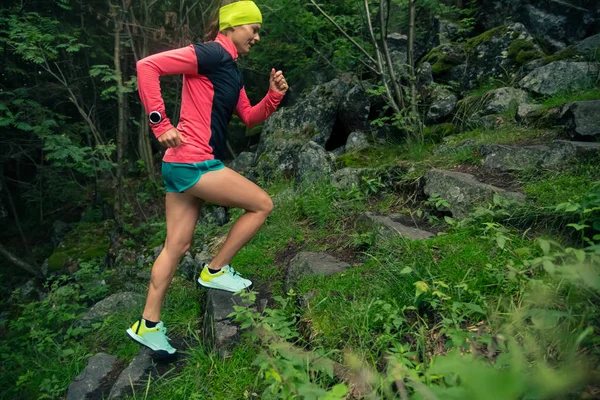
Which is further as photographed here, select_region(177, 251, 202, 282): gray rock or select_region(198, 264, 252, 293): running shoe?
select_region(177, 251, 202, 282): gray rock

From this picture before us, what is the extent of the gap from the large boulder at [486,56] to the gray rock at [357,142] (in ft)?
5.22

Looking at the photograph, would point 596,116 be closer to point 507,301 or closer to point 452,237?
point 452,237

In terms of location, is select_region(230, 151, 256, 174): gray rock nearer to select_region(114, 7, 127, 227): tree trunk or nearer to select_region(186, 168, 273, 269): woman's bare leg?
select_region(114, 7, 127, 227): tree trunk

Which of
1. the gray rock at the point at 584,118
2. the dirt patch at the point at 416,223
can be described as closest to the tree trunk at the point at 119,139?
the dirt patch at the point at 416,223

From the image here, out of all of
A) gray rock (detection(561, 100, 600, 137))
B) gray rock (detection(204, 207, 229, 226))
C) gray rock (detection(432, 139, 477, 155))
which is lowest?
gray rock (detection(204, 207, 229, 226))

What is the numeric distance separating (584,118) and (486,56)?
289 centimetres

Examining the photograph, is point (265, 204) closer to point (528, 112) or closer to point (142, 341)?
point (142, 341)

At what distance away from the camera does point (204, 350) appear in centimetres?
271

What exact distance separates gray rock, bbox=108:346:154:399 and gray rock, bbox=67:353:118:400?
25cm

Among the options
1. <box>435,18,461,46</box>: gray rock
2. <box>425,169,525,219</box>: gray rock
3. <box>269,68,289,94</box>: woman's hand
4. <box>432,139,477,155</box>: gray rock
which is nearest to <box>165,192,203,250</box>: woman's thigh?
<box>269,68,289,94</box>: woman's hand

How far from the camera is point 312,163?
562 centimetres

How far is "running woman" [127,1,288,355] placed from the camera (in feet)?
7.74

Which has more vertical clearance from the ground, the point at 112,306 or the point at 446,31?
the point at 446,31

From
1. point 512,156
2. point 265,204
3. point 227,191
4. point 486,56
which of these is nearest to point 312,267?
point 265,204
